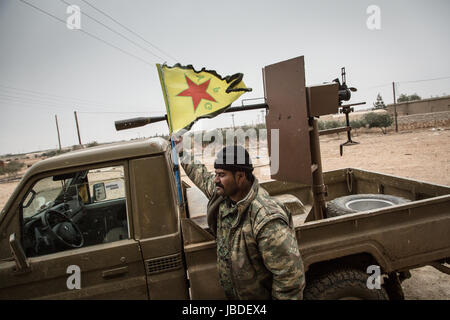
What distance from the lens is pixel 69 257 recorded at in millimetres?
1759

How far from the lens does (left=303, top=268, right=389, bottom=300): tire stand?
6.17 feet

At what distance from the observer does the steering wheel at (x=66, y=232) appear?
1939 mm

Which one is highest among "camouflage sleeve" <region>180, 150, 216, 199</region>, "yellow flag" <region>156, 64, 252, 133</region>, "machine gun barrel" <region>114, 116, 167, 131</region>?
"yellow flag" <region>156, 64, 252, 133</region>

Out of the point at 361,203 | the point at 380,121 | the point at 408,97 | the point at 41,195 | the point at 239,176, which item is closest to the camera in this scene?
the point at 239,176

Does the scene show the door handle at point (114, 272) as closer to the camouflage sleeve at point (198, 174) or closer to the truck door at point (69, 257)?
the truck door at point (69, 257)

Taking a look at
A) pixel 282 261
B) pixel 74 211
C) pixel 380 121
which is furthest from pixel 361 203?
pixel 380 121

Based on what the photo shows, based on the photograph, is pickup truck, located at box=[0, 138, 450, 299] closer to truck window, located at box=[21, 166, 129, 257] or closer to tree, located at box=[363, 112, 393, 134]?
truck window, located at box=[21, 166, 129, 257]

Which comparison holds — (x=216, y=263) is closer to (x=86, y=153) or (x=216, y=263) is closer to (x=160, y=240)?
(x=160, y=240)

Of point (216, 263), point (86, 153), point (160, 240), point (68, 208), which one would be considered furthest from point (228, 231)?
point (68, 208)

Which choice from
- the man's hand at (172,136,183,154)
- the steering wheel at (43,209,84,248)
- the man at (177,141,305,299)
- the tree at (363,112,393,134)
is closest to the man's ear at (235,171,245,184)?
the man at (177,141,305,299)

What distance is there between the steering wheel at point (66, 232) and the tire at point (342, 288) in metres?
1.82

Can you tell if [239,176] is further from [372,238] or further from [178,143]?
[372,238]

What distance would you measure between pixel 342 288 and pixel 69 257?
199 cm

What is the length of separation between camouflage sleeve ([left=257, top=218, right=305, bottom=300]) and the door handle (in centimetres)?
105
